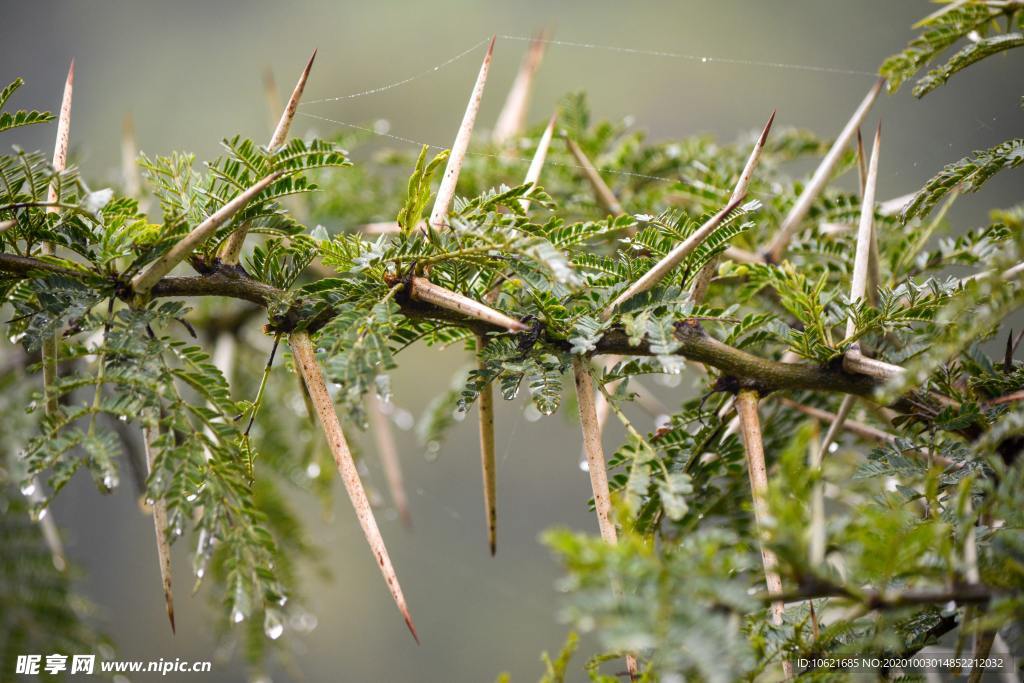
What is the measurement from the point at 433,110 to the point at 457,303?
184 cm

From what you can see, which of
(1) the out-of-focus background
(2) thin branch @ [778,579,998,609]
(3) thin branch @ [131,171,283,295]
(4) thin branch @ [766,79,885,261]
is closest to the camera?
(2) thin branch @ [778,579,998,609]

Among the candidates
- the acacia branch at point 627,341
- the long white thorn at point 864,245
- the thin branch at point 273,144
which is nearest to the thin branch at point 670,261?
the acacia branch at point 627,341

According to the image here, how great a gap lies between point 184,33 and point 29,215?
85.2 inches

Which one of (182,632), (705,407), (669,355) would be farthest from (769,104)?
(182,632)

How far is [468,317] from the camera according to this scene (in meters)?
0.47

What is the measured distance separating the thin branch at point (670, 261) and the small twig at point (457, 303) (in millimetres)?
74

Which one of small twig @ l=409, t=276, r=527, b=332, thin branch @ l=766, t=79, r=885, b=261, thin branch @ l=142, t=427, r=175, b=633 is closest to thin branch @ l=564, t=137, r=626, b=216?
thin branch @ l=766, t=79, r=885, b=261

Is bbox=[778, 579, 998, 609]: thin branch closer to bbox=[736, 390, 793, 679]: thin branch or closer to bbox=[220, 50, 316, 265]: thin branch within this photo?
bbox=[736, 390, 793, 679]: thin branch

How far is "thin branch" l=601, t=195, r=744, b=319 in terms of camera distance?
1.46ft

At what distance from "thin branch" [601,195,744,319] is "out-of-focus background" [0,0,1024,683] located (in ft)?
4.09

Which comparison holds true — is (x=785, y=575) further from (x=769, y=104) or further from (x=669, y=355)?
(x=769, y=104)

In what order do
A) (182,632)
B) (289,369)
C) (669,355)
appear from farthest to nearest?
(182,632)
(289,369)
(669,355)

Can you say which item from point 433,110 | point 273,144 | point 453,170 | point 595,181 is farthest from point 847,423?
point 433,110

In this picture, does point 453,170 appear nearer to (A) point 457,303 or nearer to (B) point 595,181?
(A) point 457,303
